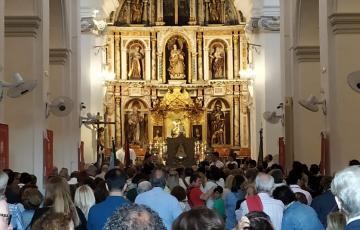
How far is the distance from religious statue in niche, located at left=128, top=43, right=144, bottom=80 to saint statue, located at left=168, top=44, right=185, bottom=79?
52.4 inches

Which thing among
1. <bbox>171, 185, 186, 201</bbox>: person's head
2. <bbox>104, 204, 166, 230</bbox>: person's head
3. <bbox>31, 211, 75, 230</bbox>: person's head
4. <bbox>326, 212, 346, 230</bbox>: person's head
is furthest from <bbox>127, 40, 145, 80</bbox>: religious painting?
<bbox>104, 204, 166, 230</bbox>: person's head

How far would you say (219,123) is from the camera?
36844mm

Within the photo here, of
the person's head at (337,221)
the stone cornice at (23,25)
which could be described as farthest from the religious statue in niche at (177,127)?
the person's head at (337,221)

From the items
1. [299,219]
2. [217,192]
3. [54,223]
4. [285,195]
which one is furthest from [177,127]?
[54,223]

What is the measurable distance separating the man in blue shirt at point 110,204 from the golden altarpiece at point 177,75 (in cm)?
2781

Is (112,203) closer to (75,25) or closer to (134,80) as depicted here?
(75,25)

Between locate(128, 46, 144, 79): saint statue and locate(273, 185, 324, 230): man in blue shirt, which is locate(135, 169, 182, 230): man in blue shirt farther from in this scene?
locate(128, 46, 144, 79): saint statue

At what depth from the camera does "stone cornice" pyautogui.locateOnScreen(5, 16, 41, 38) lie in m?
16.4

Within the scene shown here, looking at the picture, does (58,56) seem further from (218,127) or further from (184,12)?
(184,12)

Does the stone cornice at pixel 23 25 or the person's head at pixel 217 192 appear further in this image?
the stone cornice at pixel 23 25

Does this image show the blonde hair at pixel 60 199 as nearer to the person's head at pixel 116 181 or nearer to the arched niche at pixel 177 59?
the person's head at pixel 116 181

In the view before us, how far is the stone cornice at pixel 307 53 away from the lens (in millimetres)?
21469

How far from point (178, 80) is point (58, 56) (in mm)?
15682

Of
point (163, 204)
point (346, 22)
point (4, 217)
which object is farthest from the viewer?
point (346, 22)
